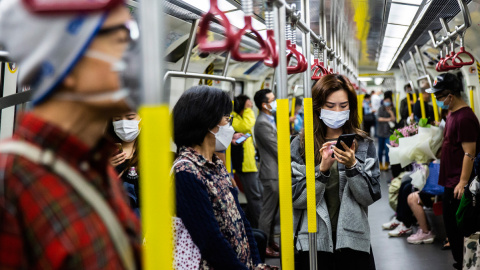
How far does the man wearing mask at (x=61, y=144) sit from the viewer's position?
893 millimetres

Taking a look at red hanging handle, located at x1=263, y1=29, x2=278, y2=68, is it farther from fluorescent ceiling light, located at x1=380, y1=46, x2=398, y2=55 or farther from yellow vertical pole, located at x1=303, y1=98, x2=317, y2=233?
fluorescent ceiling light, located at x1=380, y1=46, x2=398, y2=55

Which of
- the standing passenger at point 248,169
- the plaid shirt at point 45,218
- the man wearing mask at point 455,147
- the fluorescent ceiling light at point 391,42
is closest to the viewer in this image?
the plaid shirt at point 45,218

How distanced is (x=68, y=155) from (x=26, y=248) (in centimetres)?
17

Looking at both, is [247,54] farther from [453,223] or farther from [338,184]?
[453,223]

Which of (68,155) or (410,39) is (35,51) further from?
(410,39)

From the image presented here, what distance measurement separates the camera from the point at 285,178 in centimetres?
244

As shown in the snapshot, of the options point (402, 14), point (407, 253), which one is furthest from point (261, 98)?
point (407, 253)

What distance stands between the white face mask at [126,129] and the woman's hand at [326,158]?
4.18 ft

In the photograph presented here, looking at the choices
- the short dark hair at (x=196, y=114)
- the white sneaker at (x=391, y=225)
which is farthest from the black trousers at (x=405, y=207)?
the short dark hair at (x=196, y=114)

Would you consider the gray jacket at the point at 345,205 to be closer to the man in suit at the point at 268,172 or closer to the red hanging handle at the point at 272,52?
the red hanging handle at the point at 272,52

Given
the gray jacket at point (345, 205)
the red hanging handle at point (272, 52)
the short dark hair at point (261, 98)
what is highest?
the red hanging handle at point (272, 52)

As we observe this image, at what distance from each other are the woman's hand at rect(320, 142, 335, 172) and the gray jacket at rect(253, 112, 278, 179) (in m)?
3.54

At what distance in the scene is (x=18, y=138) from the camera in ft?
3.11

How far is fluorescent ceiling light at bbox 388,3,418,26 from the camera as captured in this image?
6842mm
